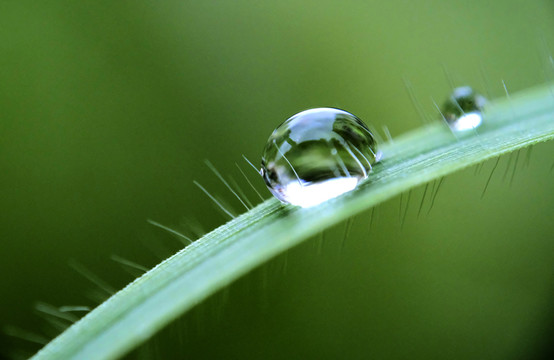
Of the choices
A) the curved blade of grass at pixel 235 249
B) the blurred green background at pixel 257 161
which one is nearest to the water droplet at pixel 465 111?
the curved blade of grass at pixel 235 249

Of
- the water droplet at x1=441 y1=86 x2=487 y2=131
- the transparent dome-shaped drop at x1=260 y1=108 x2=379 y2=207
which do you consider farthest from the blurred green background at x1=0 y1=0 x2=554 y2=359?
the transparent dome-shaped drop at x1=260 y1=108 x2=379 y2=207

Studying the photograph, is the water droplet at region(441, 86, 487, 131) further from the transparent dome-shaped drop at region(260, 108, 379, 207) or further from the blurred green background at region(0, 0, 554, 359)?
the blurred green background at region(0, 0, 554, 359)

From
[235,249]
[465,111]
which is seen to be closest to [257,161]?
[465,111]

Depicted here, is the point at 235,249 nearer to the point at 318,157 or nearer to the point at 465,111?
the point at 318,157

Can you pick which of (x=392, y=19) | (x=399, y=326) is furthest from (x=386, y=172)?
(x=392, y=19)

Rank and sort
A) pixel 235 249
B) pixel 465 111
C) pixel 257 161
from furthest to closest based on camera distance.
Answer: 1. pixel 257 161
2. pixel 465 111
3. pixel 235 249

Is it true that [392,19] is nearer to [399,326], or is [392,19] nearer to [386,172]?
[399,326]

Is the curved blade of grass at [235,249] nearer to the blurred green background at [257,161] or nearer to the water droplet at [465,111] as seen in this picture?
the water droplet at [465,111]
